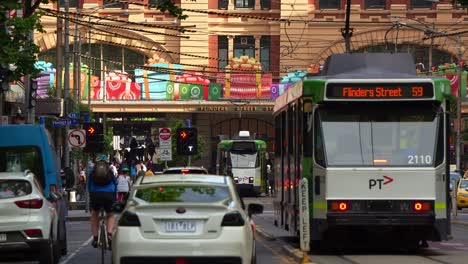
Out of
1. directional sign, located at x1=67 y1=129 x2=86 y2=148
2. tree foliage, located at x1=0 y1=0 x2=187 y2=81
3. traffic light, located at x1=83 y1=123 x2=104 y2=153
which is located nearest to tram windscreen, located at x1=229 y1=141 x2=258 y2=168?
directional sign, located at x1=67 y1=129 x2=86 y2=148

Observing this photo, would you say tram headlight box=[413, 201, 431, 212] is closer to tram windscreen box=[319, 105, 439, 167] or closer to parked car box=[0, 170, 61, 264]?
tram windscreen box=[319, 105, 439, 167]

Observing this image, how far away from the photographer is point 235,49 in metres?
86.4

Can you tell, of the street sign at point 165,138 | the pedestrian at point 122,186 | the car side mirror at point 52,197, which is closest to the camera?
the car side mirror at point 52,197

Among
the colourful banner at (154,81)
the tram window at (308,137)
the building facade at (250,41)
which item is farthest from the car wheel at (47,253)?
the colourful banner at (154,81)

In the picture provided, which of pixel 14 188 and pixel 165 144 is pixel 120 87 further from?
pixel 14 188

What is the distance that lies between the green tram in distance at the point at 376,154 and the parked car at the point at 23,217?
16.5ft

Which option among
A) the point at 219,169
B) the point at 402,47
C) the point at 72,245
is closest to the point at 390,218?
the point at 72,245

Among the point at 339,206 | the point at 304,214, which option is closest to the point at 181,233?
the point at 304,214

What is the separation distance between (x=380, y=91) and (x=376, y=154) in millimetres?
1110

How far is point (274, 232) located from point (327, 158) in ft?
A: 31.3

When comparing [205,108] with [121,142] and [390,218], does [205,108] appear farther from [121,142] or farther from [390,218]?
[390,218]

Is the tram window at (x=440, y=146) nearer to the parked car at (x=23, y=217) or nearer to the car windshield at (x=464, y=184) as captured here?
the parked car at (x=23, y=217)

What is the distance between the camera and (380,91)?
22031 millimetres

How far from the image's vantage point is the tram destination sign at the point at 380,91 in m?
21.9
